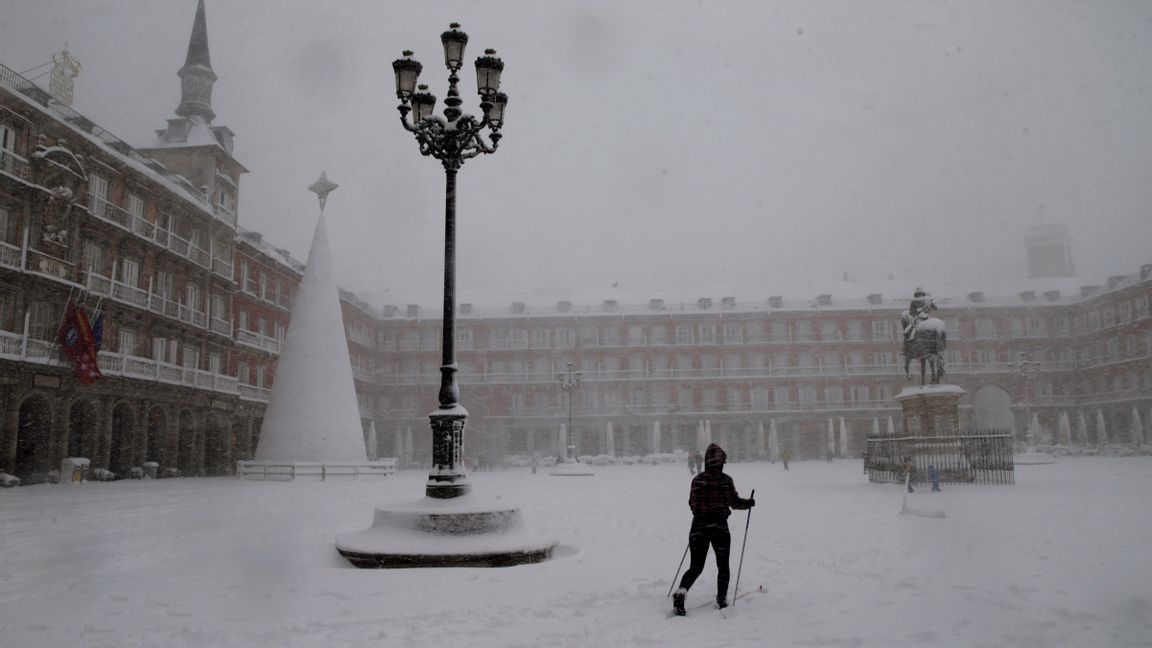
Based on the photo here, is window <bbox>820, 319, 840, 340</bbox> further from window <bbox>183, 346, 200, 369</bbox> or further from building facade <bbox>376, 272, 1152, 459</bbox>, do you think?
window <bbox>183, 346, 200, 369</bbox>

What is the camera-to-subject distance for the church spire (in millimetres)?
33844

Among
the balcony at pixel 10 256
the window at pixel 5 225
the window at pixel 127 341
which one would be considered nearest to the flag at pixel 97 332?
the window at pixel 127 341

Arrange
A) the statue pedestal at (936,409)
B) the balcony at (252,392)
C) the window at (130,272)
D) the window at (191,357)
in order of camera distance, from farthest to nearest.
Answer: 1. the balcony at (252,392)
2. the window at (191,357)
3. the window at (130,272)
4. the statue pedestal at (936,409)

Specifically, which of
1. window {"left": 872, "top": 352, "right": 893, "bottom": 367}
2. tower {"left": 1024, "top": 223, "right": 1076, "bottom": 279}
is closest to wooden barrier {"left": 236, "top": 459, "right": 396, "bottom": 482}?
window {"left": 872, "top": 352, "right": 893, "bottom": 367}

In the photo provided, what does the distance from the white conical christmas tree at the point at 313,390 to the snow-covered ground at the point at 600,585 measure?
10143 mm

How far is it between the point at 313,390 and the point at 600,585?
17.8m

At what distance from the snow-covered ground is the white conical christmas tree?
33.3 feet

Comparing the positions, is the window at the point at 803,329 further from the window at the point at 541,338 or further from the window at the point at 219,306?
the window at the point at 219,306

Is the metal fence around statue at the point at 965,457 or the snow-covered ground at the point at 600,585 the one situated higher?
the metal fence around statue at the point at 965,457

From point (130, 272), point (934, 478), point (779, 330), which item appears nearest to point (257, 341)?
point (130, 272)

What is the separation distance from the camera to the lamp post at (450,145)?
27.8 ft

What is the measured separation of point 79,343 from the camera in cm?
2195

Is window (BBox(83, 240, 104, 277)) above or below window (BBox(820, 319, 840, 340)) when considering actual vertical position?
below

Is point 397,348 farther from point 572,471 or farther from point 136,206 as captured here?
point 136,206
